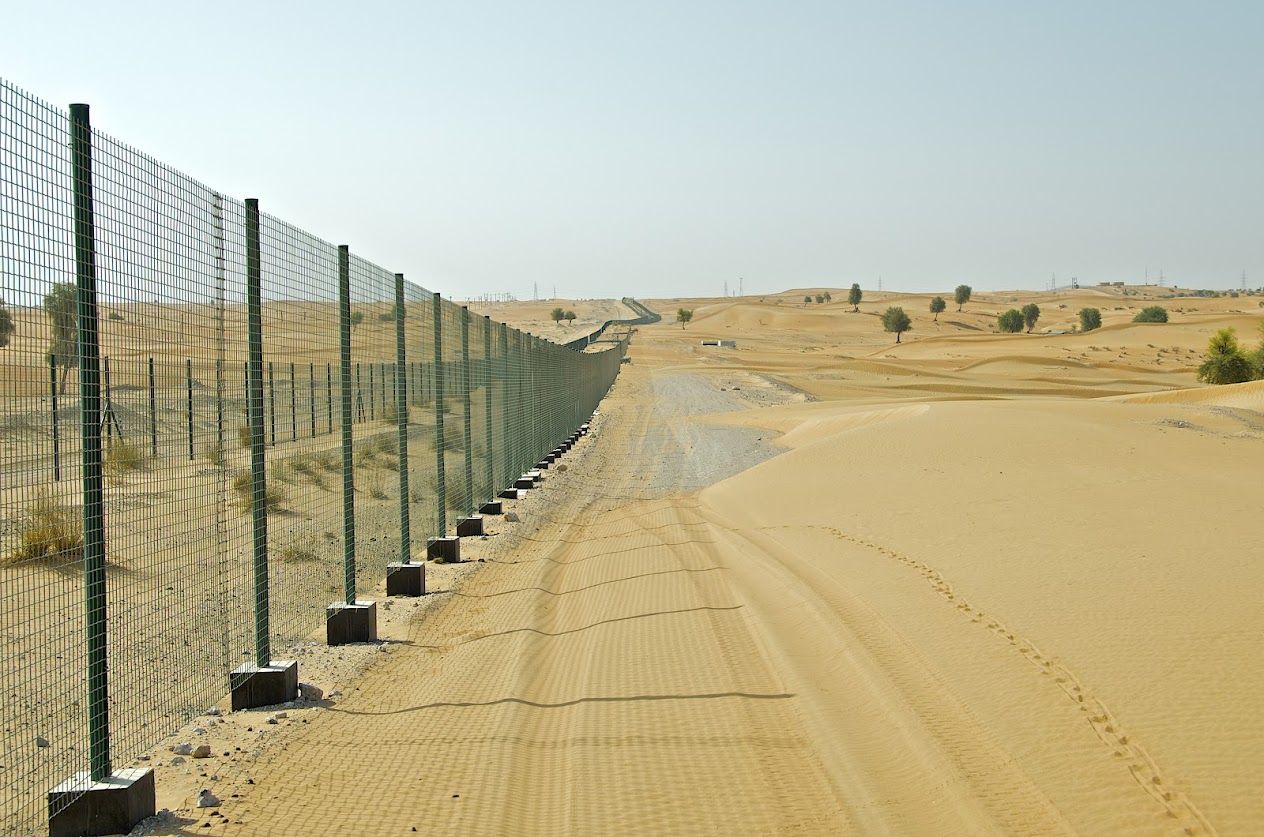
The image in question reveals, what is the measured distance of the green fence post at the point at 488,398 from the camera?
48.5ft

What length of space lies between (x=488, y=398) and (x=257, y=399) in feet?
28.5

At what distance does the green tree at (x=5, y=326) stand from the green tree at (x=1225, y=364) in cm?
5983

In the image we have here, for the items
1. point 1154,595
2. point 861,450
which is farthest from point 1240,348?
point 1154,595

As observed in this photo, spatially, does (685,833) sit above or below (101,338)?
below

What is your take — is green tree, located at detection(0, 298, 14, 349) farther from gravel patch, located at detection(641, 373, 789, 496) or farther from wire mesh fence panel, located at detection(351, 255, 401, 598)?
gravel patch, located at detection(641, 373, 789, 496)

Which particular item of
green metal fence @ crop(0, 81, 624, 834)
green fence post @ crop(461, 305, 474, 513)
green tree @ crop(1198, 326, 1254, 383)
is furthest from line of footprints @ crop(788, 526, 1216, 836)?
green tree @ crop(1198, 326, 1254, 383)

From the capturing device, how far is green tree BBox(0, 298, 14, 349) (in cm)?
445

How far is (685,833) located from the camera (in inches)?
198

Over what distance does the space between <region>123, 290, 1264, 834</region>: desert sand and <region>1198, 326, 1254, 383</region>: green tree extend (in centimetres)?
4294

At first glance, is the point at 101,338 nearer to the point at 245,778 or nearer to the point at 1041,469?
the point at 245,778

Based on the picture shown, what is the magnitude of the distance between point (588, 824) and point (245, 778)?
177 centimetres

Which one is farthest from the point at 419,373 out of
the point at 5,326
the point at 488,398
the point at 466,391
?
the point at 5,326

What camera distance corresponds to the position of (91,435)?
15.8 ft

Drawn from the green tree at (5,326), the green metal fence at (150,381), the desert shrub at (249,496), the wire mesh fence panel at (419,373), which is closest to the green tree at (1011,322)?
the desert shrub at (249,496)
